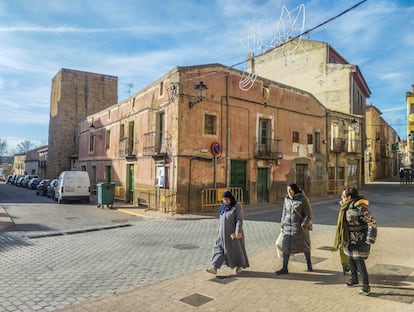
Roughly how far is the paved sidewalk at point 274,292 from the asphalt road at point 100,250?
0.49 metres

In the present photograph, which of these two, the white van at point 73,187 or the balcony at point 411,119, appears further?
the balcony at point 411,119

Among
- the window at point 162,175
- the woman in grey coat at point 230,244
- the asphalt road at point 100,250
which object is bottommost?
the asphalt road at point 100,250

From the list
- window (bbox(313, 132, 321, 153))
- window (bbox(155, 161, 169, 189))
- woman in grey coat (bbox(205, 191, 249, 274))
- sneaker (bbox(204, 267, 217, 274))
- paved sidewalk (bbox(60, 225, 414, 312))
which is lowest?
paved sidewalk (bbox(60, 225, 414, 312))

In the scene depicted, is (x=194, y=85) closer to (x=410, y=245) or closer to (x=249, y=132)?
(x=249, y=132)

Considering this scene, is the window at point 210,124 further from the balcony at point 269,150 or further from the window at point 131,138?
the window at point 131,138

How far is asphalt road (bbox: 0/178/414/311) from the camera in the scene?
17.0ft

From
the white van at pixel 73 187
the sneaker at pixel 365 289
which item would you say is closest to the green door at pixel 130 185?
the white van at pixel 73 187

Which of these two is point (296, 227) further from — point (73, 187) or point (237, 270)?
point (73, 187)

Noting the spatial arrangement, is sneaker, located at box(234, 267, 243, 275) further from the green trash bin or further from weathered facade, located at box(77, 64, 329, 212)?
the green trash bin

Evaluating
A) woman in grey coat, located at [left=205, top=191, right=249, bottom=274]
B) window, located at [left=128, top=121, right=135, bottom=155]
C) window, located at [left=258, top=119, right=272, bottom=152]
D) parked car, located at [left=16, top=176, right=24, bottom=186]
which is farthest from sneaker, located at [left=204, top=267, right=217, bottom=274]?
parked car, located at [left=16, top=176, right=24, bottom=186]

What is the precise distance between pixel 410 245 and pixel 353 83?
75.4 feet

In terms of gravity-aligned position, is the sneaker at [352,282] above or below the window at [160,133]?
below

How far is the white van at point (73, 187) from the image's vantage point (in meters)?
19.2

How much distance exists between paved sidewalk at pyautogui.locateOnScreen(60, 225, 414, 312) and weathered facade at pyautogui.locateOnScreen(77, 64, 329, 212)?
8.93 meters
